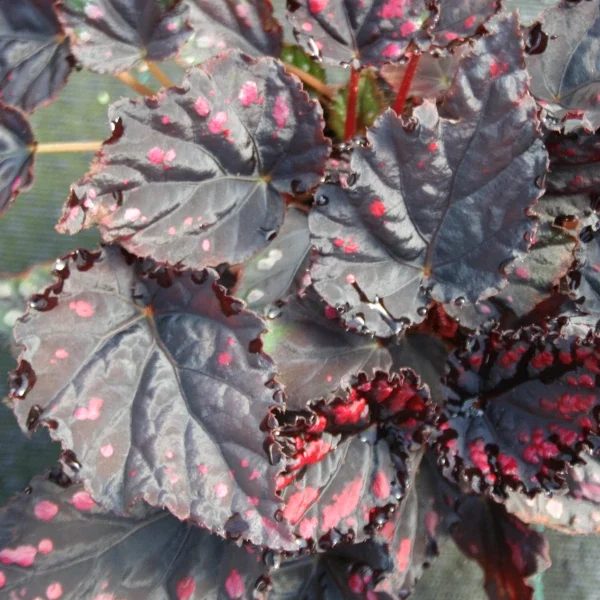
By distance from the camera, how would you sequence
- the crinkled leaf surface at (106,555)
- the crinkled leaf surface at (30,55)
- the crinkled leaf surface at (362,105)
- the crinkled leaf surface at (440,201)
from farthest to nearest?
the crinkled leaf surface at (362,105)
the crinkled leaf surface at (30,55)
the crinkled leaf surface at (106,555)
the crinkled leaf surface at (440,201)

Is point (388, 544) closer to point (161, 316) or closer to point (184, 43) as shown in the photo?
point (161, 316)

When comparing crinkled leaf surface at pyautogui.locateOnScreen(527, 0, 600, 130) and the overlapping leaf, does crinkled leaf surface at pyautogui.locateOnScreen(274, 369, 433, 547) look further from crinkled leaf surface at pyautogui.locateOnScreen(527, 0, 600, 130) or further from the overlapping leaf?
crinkled leaf surface at pyautogui.locateOnScreen(527, 0, 600, 130)

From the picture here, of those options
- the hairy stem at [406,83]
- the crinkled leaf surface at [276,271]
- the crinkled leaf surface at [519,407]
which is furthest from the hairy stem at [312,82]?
the crinkled leaf surface at [519,407]

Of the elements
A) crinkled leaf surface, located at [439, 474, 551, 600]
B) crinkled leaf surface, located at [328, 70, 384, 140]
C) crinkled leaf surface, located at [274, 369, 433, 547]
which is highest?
crinkled leaf surface, located at [328, 70, 384, 140]

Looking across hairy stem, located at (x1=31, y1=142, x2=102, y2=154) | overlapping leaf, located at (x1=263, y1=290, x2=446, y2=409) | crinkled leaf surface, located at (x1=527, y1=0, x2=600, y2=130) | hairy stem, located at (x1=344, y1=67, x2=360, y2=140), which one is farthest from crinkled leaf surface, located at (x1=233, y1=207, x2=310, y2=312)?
crinkled leaf surface, located at (x1=527, y1=0, x2=600, y2=130)

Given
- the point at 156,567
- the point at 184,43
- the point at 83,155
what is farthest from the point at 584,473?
the point at 83,155

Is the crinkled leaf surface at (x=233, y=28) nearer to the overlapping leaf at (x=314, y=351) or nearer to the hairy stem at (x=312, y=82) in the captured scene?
the hairy stem at (x=312, y=82)

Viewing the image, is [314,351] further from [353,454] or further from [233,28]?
[233,28]
